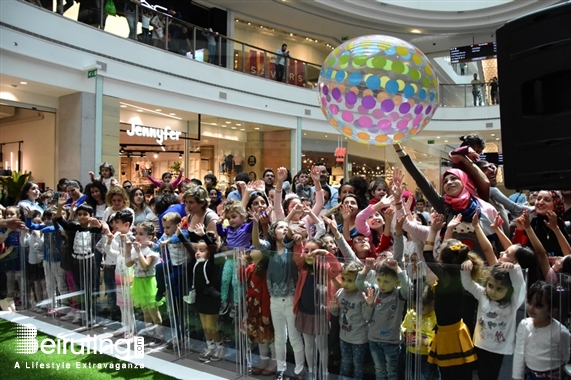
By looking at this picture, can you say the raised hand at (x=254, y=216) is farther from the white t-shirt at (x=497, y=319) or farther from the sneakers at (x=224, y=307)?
the white t-shirt at (x=497, y=319)

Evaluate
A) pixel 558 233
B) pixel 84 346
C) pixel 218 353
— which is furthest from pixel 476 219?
pixel 84 346

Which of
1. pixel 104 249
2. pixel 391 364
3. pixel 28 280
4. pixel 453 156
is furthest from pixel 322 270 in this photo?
pixel 28 280

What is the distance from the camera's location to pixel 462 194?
9.95ft

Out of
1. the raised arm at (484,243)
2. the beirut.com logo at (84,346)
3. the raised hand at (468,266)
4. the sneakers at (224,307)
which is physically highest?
the raised arm at (484,243)

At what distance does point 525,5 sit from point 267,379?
53.8 ft

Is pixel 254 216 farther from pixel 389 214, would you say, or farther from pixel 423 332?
pixel 423 332

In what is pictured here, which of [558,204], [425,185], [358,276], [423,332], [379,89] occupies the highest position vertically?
[379,89]

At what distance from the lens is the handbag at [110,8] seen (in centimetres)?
974

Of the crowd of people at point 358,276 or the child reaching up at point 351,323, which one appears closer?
the crowd of people at point 358,276

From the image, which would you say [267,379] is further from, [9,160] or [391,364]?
[9,160]

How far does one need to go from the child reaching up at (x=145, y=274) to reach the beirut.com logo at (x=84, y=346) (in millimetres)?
211

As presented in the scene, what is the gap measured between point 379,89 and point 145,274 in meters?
2.72

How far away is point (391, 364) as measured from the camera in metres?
2.82

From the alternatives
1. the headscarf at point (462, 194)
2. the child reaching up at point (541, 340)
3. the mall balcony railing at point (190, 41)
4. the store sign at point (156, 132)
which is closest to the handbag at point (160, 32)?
the mall balcony railing at point (190, 41)
